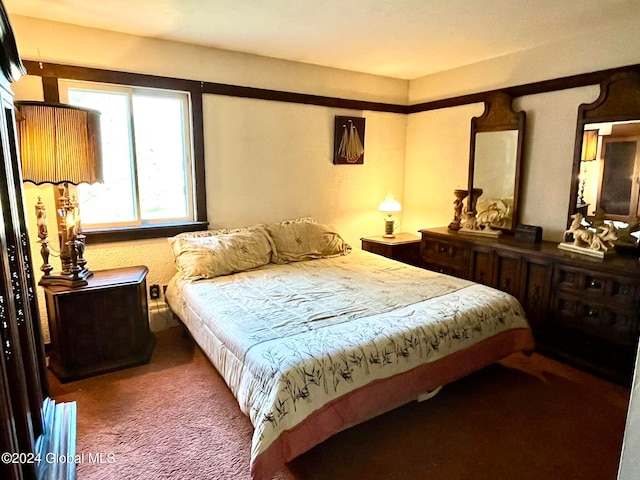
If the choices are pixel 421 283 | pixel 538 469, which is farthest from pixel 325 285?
pixel 538 469

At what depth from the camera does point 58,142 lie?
7.61 feet

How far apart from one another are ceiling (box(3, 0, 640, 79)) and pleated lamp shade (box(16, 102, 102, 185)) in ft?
2.33

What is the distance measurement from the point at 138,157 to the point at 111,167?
0.22 metres

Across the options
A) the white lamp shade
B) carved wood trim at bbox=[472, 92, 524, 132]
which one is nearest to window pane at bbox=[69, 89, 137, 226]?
the white lamp shade

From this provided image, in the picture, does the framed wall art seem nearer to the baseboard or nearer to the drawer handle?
the baseboard

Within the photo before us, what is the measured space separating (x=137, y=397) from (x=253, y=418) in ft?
3.52

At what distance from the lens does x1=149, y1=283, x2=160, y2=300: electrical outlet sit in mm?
3275

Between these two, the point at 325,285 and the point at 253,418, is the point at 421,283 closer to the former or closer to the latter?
the point at 325,285

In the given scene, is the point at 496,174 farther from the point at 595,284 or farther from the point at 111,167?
Result: the point at 111,167

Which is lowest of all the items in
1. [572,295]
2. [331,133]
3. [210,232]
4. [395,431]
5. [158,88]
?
[395,431]

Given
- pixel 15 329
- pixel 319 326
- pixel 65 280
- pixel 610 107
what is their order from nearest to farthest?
pixel 15 329 < pixel 319 326 < pixel 65 280 < pixel 610 107

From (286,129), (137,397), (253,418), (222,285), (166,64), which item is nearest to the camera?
(253,418)

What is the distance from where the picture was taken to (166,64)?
122 inches

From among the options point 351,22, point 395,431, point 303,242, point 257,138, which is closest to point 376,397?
point 395,431
